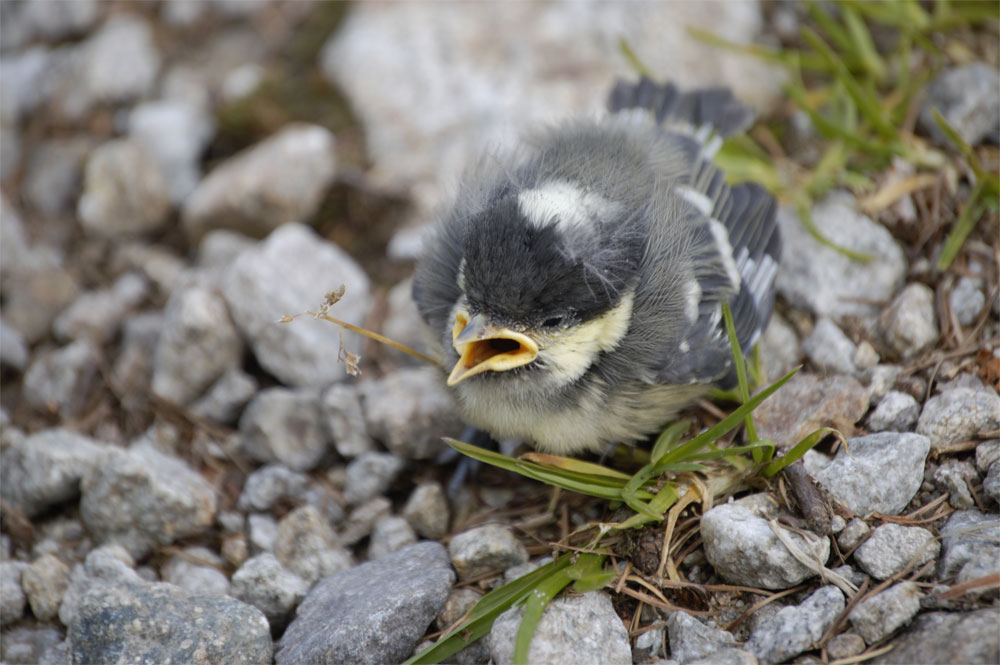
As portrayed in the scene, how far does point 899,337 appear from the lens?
74.5 inches

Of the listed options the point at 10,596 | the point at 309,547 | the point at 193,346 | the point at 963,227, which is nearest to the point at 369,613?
the point at 309,547

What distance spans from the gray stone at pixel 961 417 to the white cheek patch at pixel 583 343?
0.62 m

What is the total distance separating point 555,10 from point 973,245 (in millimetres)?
1497

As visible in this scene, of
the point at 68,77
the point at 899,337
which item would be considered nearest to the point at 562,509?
the point at 899,337

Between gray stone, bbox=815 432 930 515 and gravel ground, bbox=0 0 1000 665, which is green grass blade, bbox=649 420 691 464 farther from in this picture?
gray stone, bbox=815 432 930 515

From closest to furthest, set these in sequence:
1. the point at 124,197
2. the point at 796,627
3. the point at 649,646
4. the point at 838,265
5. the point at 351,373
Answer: the point at 796,627 → the point at 649,646 → the point at 351,373 → the point at 838,265 → the point at 124,197

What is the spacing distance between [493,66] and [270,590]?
1790 mm

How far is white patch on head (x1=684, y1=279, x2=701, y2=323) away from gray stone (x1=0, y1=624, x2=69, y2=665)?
1.36 meters

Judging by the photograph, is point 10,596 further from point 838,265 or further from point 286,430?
point 838,265

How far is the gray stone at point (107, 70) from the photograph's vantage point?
2732mm

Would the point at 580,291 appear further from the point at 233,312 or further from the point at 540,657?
the point at 233,312

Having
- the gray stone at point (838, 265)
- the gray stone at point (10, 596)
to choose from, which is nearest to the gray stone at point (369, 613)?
the gray stone at point (10, 596)

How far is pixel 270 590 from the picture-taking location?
5.33 feet

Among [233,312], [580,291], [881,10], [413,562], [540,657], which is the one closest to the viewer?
[540,657]
